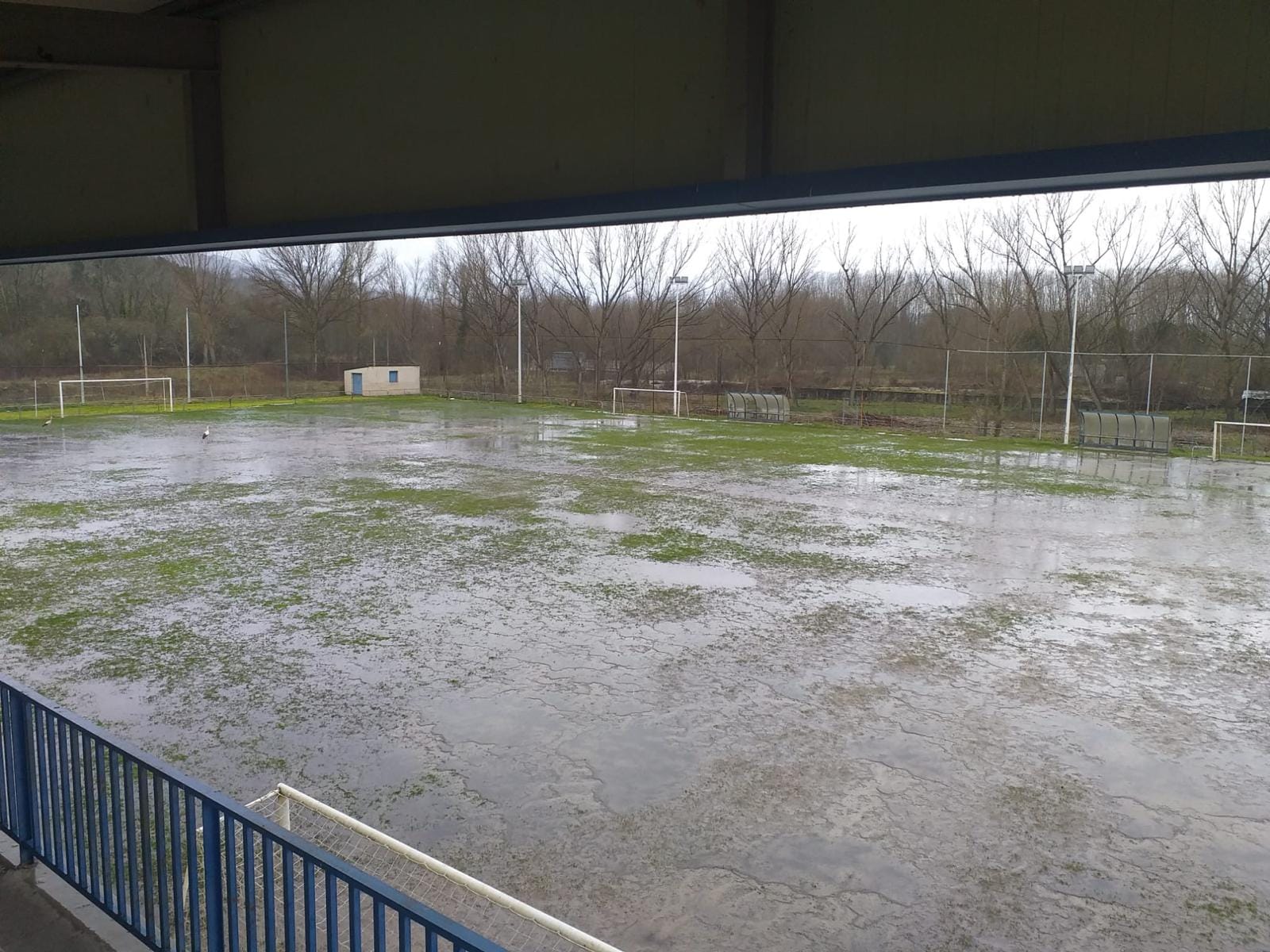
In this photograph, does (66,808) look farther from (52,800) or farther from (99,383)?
(99,383)

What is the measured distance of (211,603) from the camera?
1094 centimetres

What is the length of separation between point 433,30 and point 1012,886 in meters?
6.02

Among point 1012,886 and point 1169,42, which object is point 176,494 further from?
point 1169,42

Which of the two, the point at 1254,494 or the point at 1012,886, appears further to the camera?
the point at 1254,494

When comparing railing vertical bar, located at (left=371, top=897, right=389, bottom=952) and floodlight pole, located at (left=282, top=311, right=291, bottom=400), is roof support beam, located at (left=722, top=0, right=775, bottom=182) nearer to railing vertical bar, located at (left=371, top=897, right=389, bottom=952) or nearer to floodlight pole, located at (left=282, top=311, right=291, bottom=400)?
railing vertical bar, located at (left=371, top=897, right=389, bottom=952)

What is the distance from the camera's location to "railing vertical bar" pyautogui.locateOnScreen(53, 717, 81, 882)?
14.2ft

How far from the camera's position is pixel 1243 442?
27.5 metres

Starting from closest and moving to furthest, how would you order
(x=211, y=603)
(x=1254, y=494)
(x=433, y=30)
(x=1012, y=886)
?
(x=1012, y=886) < (x=433, y=30) < (x=211, y=603) < (x=1254, y=494)

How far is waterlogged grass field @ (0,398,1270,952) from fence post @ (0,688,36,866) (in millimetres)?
1623

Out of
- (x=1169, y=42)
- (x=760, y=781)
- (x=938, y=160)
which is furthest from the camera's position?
(x=760, y=781)

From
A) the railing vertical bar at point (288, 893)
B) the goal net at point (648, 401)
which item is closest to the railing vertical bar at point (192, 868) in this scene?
the railing vertical bar at point (288, 893)

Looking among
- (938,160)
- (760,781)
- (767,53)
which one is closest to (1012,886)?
(760,781)

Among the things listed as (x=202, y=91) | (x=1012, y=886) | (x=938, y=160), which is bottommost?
(x=1012, y=886)

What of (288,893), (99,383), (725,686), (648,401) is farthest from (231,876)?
(99,383)
